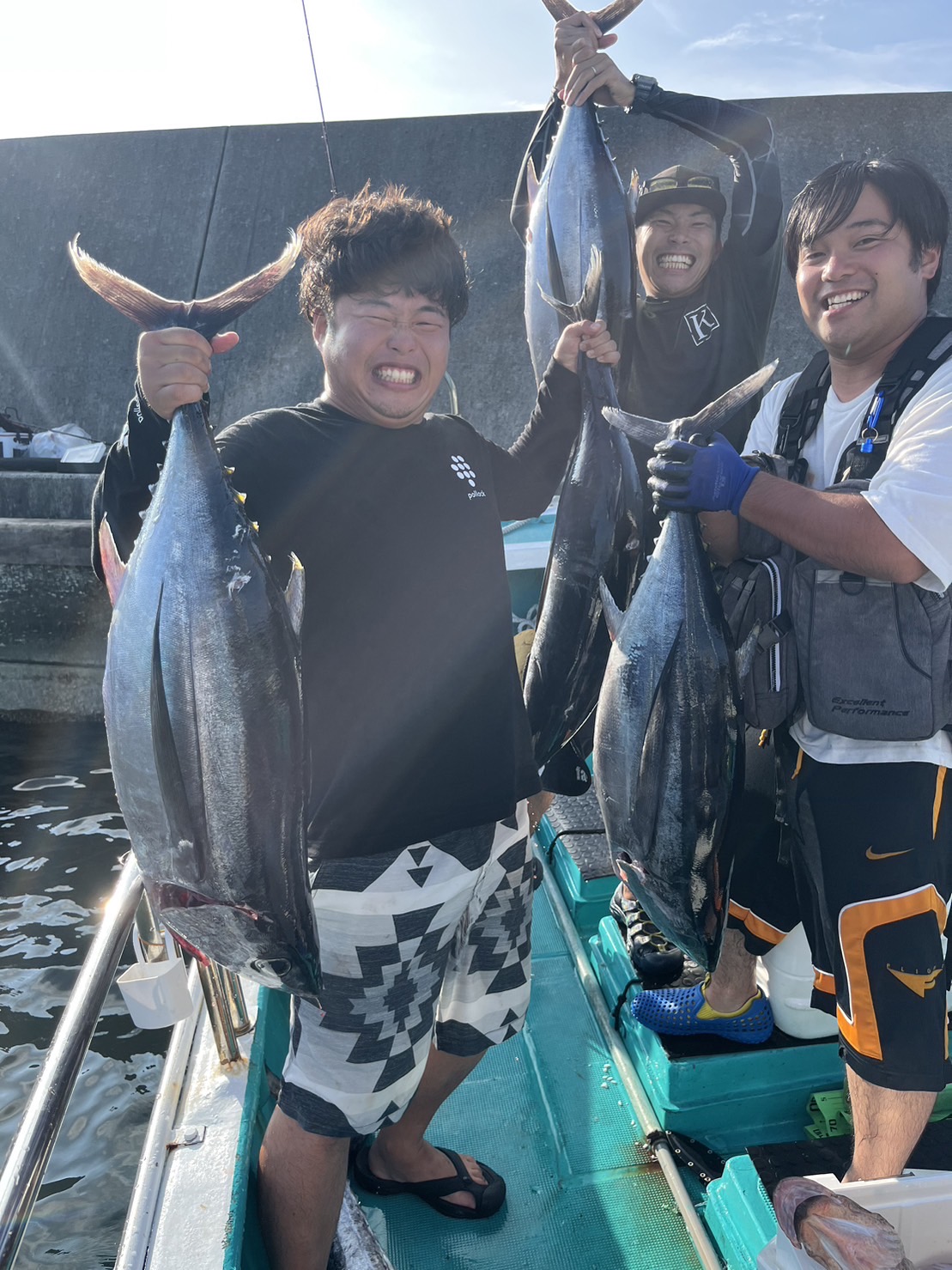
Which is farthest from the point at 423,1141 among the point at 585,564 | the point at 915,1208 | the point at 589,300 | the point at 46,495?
the point at 46,495

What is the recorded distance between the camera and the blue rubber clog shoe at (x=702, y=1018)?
2.37 m

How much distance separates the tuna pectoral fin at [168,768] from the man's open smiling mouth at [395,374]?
754 mm

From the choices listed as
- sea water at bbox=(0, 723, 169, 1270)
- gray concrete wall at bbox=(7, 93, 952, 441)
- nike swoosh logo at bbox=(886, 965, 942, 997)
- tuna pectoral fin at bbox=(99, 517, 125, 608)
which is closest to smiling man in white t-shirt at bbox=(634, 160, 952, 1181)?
nike swoosh logo at bbox=(886, 965, 942, 997)

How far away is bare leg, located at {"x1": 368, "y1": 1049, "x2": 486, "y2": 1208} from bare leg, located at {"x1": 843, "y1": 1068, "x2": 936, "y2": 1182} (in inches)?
34.9

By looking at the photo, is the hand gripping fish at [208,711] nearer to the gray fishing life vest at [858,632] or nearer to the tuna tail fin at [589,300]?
the tuna tail fin at [589,300]

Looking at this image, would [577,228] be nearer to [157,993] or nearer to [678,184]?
[678,184]

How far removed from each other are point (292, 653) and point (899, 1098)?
1.63m

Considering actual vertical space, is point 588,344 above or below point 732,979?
above

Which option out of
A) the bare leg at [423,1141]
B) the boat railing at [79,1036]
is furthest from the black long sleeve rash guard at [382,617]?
the bare leg at [423,1141]

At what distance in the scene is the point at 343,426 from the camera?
1.68 metres

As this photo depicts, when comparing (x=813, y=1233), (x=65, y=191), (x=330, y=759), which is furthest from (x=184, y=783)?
(x=65, y=191)

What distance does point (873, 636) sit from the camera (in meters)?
1.81

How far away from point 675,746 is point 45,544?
8.55 m

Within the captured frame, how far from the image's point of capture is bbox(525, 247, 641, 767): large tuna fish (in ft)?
6.71
